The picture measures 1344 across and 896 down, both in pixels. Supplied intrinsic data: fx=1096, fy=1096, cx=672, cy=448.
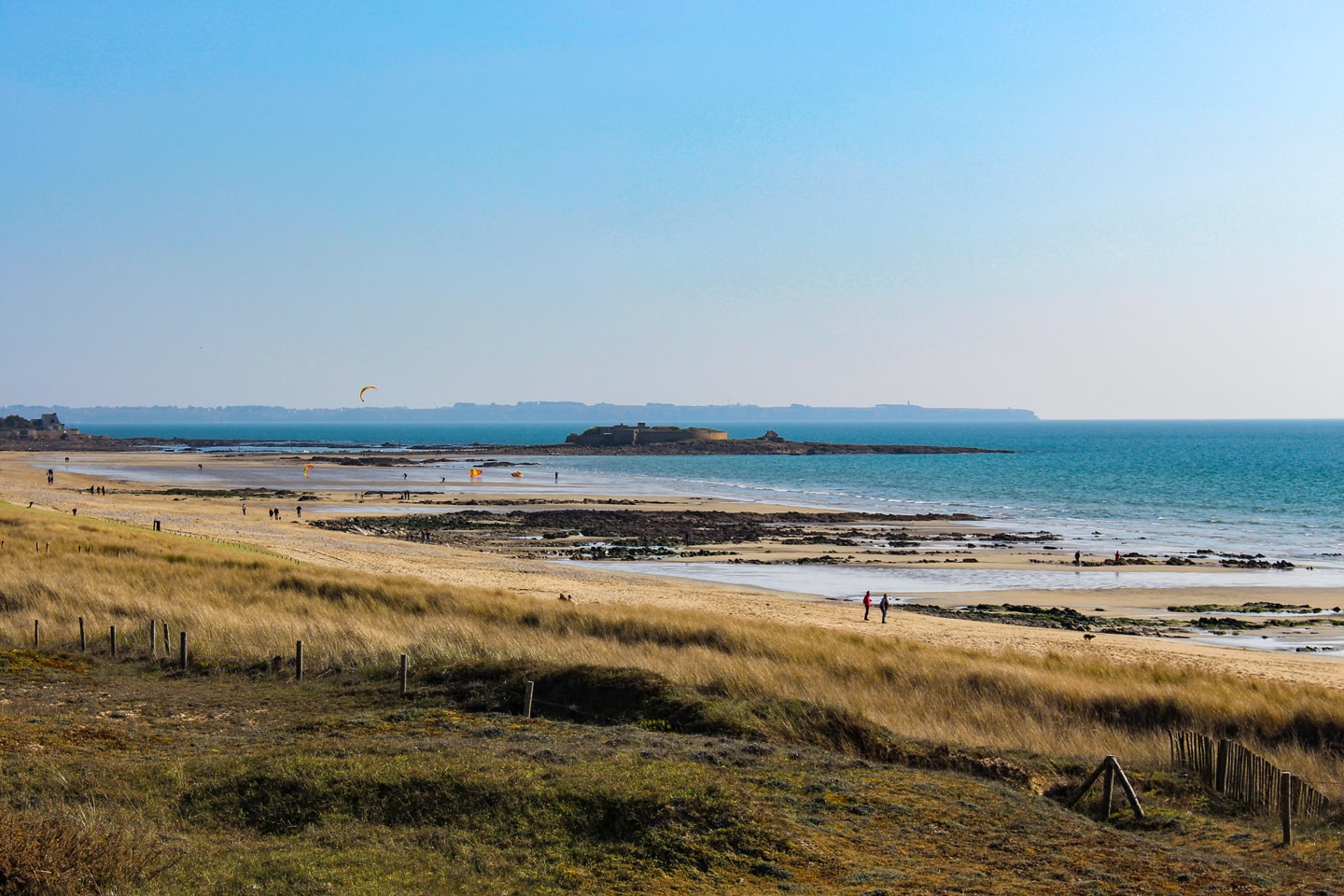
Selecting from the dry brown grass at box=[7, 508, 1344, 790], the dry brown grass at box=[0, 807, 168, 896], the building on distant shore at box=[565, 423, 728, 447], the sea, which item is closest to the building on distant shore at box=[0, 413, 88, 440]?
the sea

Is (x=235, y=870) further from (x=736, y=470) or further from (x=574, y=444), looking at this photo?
(x=574, y=444)

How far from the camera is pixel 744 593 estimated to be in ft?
125

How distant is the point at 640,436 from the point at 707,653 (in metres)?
166

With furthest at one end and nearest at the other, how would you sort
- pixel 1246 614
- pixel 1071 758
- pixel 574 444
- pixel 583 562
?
1. pixel 574 444
2. pixel 583 562
3. pixel 1246 614
4. pixel 1071 758

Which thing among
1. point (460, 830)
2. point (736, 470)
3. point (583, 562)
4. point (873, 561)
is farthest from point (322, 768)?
point (736, 470)

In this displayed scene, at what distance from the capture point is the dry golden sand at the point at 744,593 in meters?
27.5

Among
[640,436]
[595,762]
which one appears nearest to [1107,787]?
[595,762]

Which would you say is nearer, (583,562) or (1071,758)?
(1071,758)

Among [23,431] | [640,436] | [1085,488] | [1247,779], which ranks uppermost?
[640,436]

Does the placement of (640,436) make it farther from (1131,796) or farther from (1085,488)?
(1131,796)

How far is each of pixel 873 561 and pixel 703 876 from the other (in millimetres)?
40714

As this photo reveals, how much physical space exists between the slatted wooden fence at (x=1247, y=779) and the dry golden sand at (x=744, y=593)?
42.0ft

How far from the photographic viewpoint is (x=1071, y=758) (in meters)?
14.0

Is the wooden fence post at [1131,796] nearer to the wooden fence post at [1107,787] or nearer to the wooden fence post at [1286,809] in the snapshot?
the wooden fence post at [1107,787]
